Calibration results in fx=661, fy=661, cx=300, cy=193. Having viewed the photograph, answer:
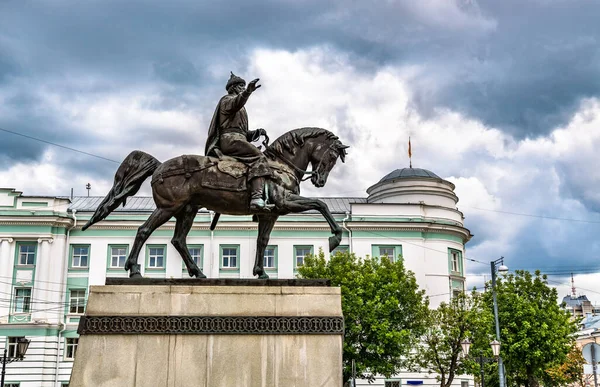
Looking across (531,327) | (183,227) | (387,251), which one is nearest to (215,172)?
(183,227)

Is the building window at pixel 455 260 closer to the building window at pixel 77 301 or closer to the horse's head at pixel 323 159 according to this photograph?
the building window at pixel 77 301

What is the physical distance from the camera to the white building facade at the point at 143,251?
43.1 metres

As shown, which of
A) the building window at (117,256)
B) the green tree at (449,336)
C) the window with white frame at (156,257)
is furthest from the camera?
the window with white frame at (156,257)

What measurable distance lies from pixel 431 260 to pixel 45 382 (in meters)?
26.6

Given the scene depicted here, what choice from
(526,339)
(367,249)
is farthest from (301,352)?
(367,249)

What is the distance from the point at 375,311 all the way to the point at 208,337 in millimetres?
26897

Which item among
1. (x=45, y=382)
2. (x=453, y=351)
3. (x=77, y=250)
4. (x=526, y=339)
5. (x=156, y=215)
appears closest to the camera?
(x=156, y=215)

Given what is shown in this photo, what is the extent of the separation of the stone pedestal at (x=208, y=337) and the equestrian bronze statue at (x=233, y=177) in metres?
1.00

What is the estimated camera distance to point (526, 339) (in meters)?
38.8

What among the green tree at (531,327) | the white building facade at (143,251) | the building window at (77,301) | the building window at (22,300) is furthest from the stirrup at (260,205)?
the building window at (22,300)

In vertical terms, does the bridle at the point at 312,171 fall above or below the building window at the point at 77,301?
below

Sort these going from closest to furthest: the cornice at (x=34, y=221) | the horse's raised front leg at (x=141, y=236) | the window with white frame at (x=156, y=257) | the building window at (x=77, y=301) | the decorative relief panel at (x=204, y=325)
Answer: the decorative relief panel at (x=204, y=325)
the horse's raised front leg at (x=141, y=236)
the cornice at (x=34, y=221)
the building window at (x=77, y=301)
the window with white frame at (x=156, y=257)

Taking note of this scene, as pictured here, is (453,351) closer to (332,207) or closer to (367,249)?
(367,249)

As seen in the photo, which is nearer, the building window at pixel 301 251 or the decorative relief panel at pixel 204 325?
the decorative relief panel at pixel 204 325
